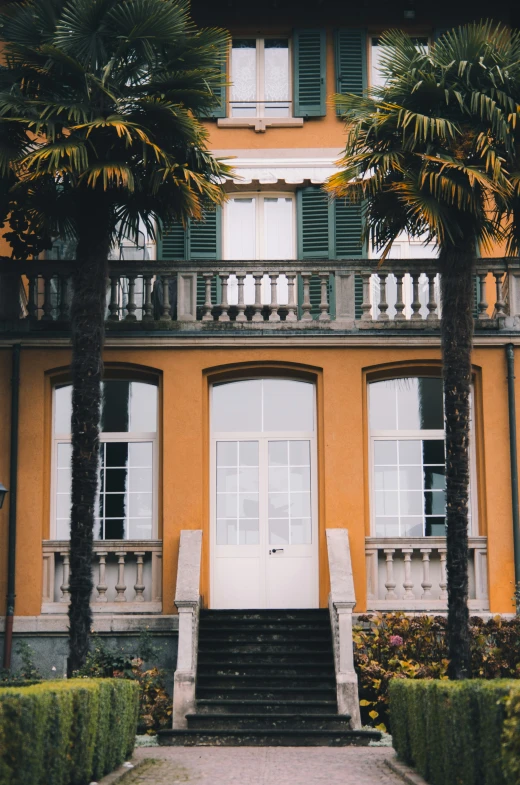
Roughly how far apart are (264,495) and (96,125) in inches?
225

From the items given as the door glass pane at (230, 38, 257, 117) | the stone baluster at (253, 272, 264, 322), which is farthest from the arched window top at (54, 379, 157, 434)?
the door glass pane at (230, 38, 257, 117)

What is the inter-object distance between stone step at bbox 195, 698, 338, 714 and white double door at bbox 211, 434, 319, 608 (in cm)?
260

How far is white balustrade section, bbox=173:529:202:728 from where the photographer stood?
50.8 feet

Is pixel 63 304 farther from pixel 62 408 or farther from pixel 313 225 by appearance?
pixel 313 225

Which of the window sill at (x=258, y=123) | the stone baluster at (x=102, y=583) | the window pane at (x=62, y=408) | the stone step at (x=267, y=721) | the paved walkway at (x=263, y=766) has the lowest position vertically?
the paved walkway at (x=263, y=766)

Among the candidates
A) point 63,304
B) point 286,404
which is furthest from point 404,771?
point 63,304

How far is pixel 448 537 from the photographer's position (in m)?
14.9

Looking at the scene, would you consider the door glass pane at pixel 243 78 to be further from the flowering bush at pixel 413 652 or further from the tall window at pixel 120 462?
the flowering bush at pixel 413 652

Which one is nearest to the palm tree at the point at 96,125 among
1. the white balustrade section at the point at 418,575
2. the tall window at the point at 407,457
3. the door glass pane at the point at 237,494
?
the door glass pane at the point at 237,494

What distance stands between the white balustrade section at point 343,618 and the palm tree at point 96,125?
130 inches

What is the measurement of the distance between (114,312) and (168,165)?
3016mm

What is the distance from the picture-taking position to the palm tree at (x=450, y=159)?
15.2 metres

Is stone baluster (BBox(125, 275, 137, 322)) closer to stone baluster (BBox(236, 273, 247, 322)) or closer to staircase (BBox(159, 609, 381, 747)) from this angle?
stone baluster (BBox(236, 273, 247, 322))

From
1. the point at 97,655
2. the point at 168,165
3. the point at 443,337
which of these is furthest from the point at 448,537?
the point at 168,165
